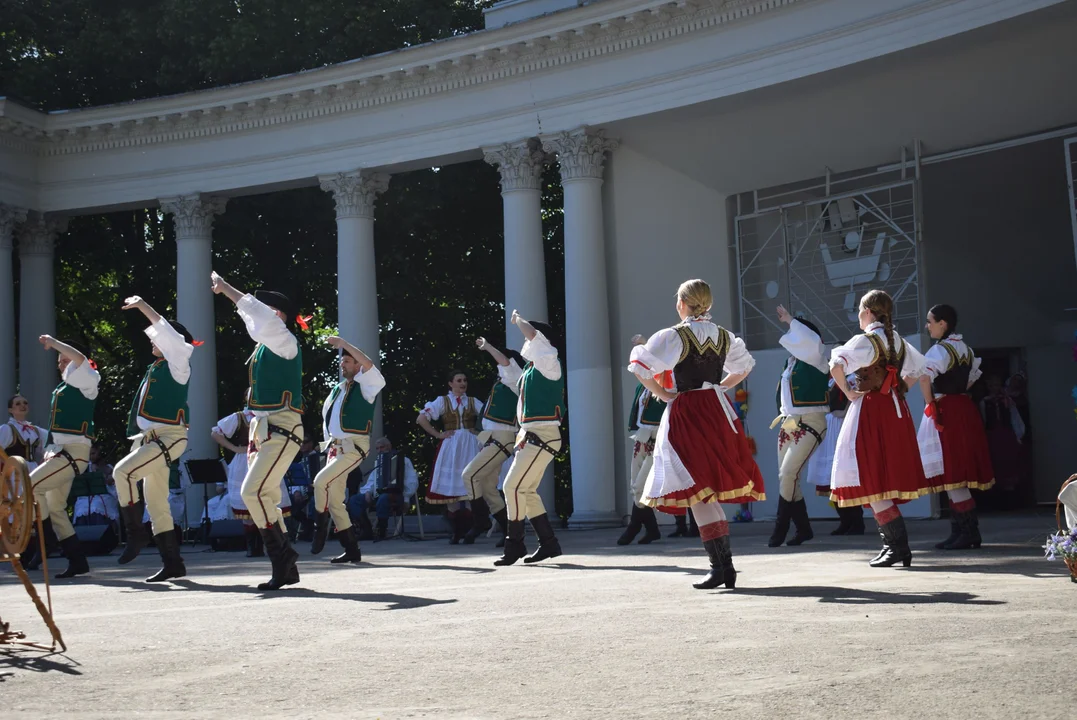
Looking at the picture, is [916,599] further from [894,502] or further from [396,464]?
[396,464]

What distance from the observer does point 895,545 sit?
9.25 m

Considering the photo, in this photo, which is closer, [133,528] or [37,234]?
[133,528]

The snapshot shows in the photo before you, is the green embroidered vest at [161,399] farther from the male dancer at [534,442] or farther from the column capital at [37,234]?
the column capital at [37,234]

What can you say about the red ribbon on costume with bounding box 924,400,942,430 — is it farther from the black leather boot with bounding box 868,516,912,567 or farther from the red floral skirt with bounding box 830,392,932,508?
the black leather boot with bounding box 868,516,912,567

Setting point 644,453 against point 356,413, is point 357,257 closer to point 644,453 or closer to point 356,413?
point 644,453

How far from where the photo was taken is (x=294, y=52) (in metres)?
25.8

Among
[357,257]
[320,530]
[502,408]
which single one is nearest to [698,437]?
[320,530]

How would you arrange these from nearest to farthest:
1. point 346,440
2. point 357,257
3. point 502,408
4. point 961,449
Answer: point 961,449 < point 346,440 < point 502,408 < point 357,257

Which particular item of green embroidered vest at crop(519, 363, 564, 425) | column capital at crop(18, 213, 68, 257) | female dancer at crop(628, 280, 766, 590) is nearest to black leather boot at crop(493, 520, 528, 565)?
green embroidered vest at crop(519, 363, 564, 425)

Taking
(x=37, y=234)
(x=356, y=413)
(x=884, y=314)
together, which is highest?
(x=37, y=234)

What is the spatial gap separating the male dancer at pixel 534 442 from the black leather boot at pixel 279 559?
7.65ft

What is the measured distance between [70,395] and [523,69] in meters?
10.3

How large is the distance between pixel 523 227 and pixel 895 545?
12279mm

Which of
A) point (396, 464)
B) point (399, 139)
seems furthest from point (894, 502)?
point (399, 139)
